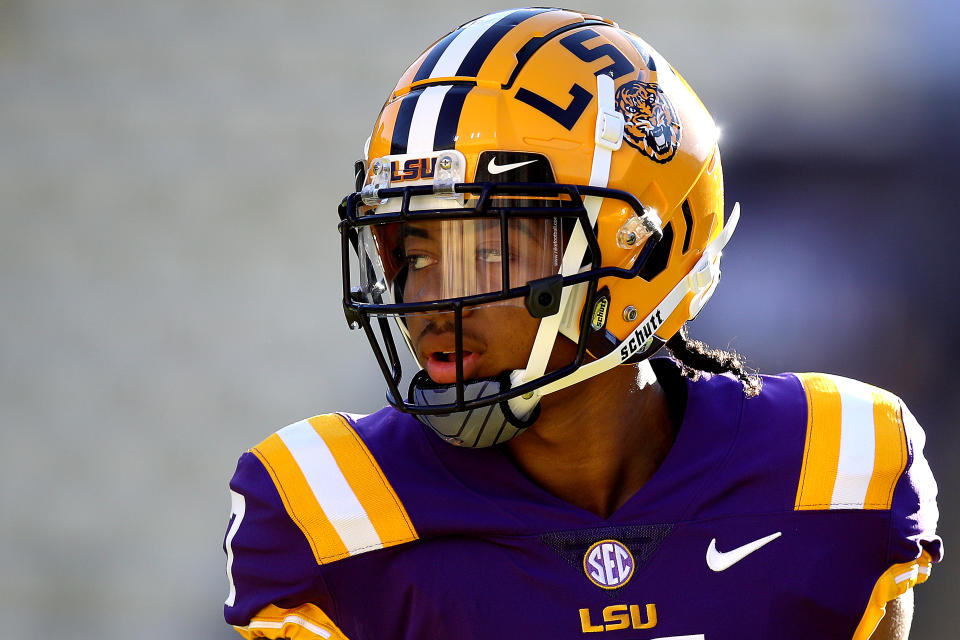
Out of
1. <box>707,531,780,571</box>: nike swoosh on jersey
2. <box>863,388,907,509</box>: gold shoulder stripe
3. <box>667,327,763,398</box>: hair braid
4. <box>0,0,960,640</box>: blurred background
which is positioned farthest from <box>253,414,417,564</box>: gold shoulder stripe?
<box>0,0,960,640</box>: blurred background

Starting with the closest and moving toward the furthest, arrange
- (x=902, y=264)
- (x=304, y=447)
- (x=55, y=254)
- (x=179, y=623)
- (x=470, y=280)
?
1. (x=470, y=280)
2. (x=304, y=447)
3. (x=179, y=623)
4. (x=55, y=254)
5. (x=902, y=264)

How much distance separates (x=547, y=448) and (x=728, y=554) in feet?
1.03

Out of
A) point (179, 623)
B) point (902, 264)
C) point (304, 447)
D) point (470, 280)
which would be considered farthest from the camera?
point (902, 264)

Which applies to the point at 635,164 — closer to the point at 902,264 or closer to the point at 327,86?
the point at 327,86

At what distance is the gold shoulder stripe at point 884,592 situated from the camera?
4.89 ft

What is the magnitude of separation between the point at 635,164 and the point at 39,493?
79.8 inches

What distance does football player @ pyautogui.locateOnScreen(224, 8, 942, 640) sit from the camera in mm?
1462

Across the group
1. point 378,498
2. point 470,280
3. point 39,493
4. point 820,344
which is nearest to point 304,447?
point 378,498

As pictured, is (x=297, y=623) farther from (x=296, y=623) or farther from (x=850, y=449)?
(x=850, y=449)

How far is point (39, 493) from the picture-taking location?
9.19 feet

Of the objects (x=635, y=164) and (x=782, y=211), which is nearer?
(x=635, y=164)

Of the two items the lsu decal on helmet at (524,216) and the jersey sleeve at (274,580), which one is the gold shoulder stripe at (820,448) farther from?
the jersey sleeve at (274,580)

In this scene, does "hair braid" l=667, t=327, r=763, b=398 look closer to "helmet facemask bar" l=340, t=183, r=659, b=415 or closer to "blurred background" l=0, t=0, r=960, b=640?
"helmet facemask bar" l=340, t=183, r=659, b=415

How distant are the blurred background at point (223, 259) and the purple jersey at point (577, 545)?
4.31 ft
